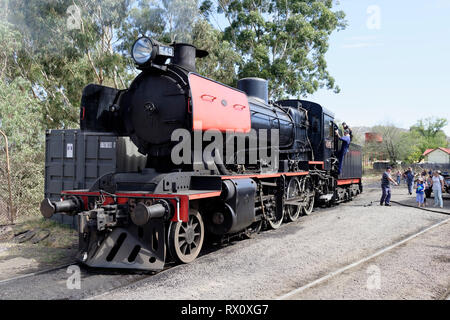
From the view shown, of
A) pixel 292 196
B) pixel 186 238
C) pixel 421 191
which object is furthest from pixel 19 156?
pixel 421 191

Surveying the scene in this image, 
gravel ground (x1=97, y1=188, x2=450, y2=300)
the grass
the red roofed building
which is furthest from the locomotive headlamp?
the red roofed building

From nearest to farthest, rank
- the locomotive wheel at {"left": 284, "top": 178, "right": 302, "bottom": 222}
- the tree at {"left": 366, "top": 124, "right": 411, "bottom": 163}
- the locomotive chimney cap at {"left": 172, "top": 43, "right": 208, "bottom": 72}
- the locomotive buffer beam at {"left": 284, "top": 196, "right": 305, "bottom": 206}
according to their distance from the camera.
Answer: the locomotive chimney cap at {"left": 172, "top": 43, "right": 208, "bottom": 72}, the locomotive buffer beam at {"left": 284, "top": 196, "right": 305, "bottom": 206}, the locomotive wheel at {"left": 284, "top": 178, "right": 302, "bottom": 222}, the tree at {"left": 366, "top": 124, "right": 411, "bottom": 163}

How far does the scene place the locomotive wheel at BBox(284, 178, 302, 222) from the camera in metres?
9.12

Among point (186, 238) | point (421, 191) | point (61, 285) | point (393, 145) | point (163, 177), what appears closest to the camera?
point (61, 285)

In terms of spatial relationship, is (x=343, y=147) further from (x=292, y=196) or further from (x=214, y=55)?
(x=214, y=55)

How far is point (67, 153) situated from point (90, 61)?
12889 millimetres

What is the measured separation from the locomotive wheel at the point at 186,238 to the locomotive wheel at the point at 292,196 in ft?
11.6

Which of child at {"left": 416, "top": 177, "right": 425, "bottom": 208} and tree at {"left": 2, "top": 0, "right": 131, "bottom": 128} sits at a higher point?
tree at {"left": 2, "top": 0, "right": 131, "bottom": 128}

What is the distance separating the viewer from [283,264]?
18.7ft

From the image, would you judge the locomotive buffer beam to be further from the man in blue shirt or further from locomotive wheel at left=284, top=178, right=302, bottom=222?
the man in blue shirt

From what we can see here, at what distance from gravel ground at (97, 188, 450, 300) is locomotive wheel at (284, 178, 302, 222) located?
0.42m

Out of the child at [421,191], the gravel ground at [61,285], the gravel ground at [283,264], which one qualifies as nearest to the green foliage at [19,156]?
the gravel ground at [61,285]

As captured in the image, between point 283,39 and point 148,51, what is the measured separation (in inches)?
753

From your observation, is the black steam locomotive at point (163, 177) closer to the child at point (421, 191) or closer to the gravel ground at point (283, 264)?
the gravel ground at point (283, 264)
